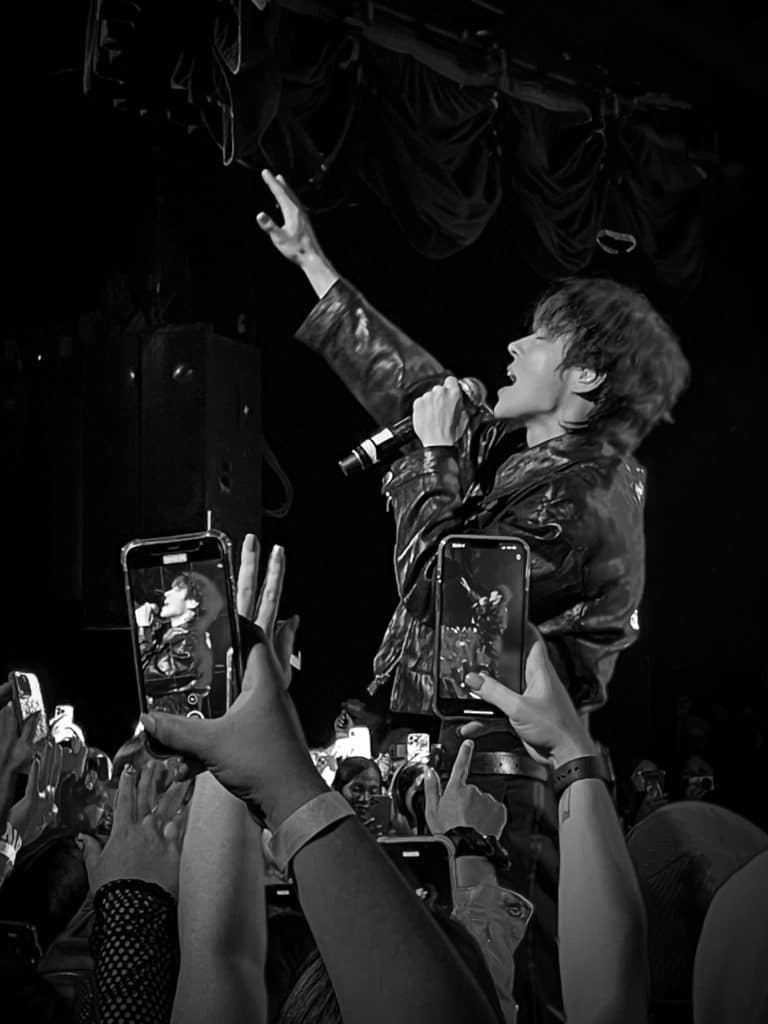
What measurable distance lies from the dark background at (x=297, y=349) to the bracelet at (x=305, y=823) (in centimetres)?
170

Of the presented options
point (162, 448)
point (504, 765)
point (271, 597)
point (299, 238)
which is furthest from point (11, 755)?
point (299, 238)

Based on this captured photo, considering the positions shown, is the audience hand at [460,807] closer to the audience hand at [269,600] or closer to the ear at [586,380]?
the audience hand at [269,600]

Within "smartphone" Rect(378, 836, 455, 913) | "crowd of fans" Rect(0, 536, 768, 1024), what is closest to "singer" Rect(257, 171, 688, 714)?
"crowd of fans" Rect(0, 536, 768, 1024)

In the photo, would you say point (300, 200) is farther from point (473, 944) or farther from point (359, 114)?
point (473, 944)

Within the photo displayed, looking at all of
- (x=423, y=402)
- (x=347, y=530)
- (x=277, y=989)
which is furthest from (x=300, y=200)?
(x=277, y=989)

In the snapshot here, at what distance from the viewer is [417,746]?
2.80m

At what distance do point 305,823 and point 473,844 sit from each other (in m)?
0.73

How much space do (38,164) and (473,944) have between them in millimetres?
2142

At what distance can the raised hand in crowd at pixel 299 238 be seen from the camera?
2.55m

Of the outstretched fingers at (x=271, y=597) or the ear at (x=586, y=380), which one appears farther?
the ear at (x=586, y=380)

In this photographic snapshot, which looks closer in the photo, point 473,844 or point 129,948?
point 129,948

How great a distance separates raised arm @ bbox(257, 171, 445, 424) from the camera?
100 inches

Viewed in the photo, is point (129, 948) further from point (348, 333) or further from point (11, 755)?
point (348, 333)

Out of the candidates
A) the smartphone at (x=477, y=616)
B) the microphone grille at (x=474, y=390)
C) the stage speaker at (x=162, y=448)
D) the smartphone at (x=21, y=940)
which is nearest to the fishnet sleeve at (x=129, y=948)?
the smartphone at (x=21, y=940)
